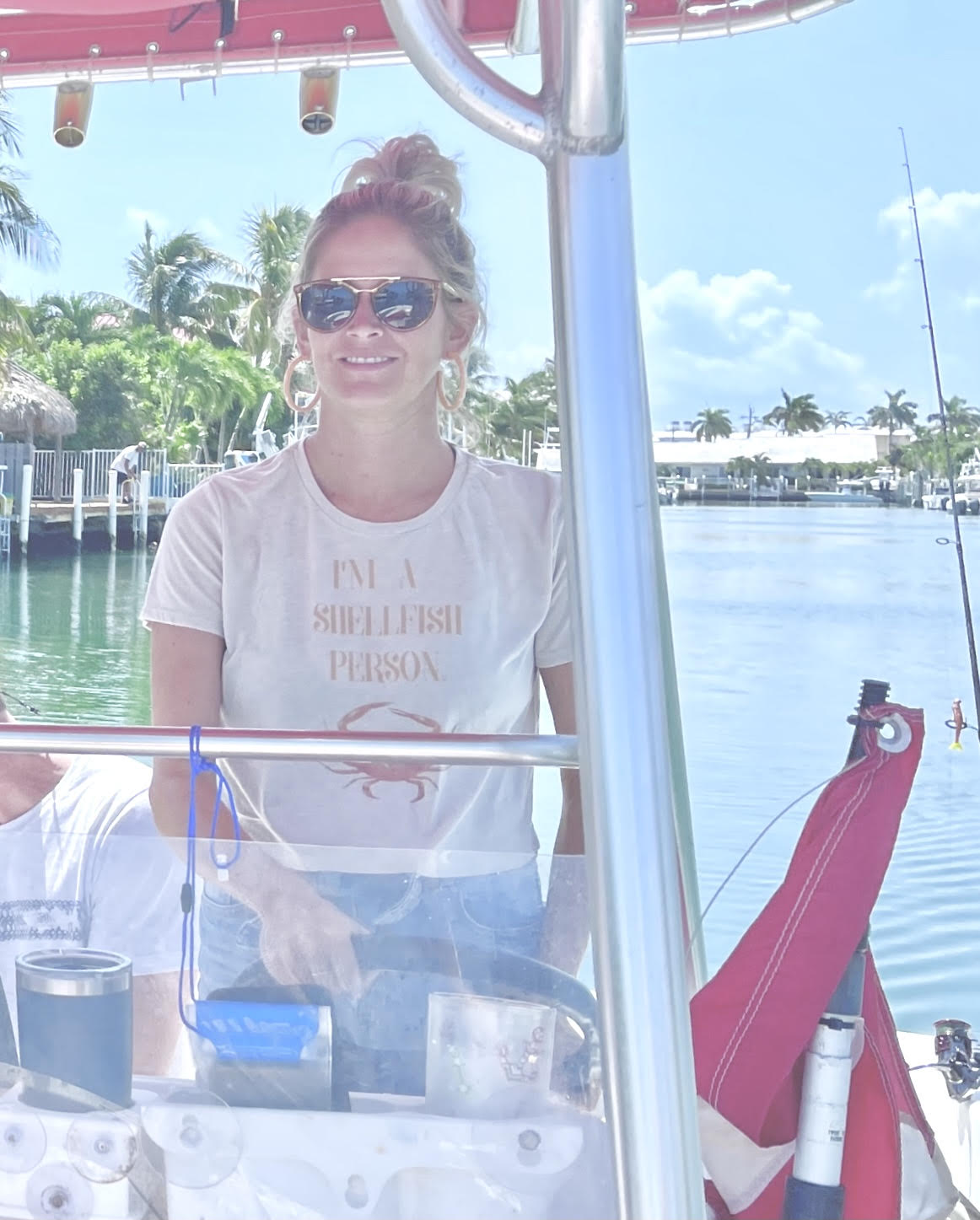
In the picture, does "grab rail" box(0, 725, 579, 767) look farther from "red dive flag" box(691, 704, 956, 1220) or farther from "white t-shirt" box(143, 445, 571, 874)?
"white t-shirt" box(143, 445, 571, 874)

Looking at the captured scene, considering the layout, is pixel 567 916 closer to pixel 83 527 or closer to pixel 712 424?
pixel 712 424

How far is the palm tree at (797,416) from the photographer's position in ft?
93.6

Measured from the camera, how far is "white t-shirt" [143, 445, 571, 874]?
155 centimetres

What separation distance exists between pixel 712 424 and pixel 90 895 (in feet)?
86.2

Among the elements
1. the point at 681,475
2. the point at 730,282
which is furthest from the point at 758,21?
the point at 730,282

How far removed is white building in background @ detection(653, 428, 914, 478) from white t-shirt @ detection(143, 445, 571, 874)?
2081 cm

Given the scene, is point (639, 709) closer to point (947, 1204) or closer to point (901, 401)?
point (947, 1204)

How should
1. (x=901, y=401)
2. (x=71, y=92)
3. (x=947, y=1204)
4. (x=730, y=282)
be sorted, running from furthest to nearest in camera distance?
(x=730, y=282) → (x=901, y=401) → (x=71, y=92) → (x=947, y=1204)

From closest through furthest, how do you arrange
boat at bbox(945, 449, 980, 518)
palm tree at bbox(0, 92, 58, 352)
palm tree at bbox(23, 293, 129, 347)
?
boat at bbox(945, 449, 980, 518)
palm tree at bbox(0, 92, 58, 352)
palm tree at bbox(23, 293, 129, 347)

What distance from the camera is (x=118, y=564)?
29656mm

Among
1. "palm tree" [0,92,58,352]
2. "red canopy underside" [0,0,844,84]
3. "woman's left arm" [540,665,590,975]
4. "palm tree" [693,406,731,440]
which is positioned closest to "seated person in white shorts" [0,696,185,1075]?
"woman's left arm" [540,665,590,975]

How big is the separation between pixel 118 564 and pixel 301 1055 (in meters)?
29.5

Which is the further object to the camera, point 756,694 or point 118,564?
point 118,564

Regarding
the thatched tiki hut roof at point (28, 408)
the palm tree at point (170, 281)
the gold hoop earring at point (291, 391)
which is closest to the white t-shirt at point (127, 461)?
the thatched tiki hut roof at point (28, 408)
